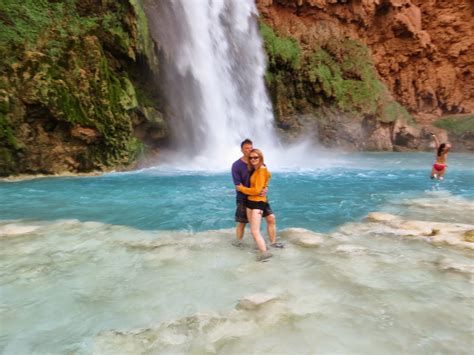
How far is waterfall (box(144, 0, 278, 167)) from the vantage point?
18062 millimetres

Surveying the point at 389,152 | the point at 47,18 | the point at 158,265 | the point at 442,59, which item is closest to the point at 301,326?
the point at 158,265

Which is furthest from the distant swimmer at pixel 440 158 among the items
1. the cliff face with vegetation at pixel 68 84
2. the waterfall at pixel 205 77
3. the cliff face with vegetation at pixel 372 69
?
the cliff face with vegetation at pixel 372 69

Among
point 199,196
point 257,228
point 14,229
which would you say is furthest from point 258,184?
point 199,196

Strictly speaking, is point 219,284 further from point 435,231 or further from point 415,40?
point 415,40

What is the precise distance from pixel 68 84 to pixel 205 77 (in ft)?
22.5

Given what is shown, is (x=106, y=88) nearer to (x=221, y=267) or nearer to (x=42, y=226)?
(x=42, y=226)

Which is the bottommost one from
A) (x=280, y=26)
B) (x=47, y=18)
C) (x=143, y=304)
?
(x=143, y=304)

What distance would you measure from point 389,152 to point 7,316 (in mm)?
25230

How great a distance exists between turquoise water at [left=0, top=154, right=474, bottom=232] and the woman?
1.90m

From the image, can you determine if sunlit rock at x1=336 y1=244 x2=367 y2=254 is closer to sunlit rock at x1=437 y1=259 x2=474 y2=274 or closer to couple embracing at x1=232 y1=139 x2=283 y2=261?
couple embracing at x1=232 y1=139 x2=283 y2=261

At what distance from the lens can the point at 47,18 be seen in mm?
14234

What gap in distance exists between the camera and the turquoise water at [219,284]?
318cm

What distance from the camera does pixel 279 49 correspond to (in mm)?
23391

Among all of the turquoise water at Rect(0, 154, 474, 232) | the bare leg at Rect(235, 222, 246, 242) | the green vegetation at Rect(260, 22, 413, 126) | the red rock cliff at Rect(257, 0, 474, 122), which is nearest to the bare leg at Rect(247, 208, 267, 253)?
the bare leg at Rect(235, 222, 246, 242)
